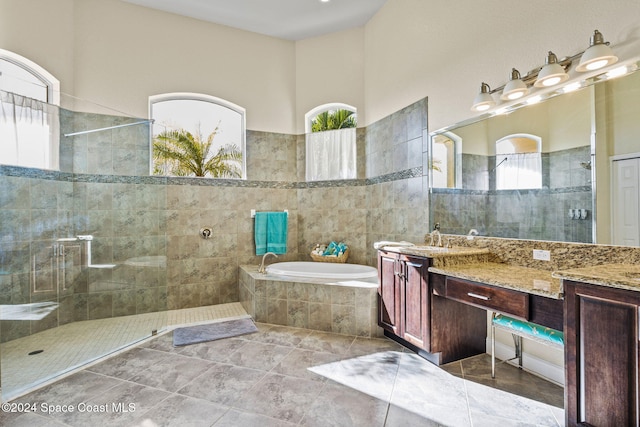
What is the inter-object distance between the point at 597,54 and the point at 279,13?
140 inches

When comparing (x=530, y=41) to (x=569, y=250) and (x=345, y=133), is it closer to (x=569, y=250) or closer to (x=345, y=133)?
(x=569, y=250)

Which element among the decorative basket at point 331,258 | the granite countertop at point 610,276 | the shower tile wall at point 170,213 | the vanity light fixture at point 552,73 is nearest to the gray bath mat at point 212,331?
the shower tile wall at point 170,213

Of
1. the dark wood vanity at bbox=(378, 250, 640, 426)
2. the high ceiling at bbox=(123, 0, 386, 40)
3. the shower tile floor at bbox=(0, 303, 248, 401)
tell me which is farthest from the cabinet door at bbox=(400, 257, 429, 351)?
the high ceiling at bbox=(123, 0, 386, 40)

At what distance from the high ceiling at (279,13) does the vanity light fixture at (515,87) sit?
2.37 m

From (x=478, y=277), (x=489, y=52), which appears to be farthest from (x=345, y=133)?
(x=478, y=277)

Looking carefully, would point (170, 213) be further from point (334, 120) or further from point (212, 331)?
point (334, 120)

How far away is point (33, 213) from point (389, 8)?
14.6 feet

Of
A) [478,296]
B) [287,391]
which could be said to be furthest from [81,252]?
[478,296]

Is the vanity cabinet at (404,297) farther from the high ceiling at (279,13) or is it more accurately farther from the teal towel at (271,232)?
the high ceiling at (279,13)

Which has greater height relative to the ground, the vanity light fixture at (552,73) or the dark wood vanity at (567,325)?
the vanity light fixture at (552,73)

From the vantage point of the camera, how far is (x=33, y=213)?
2.78 meters

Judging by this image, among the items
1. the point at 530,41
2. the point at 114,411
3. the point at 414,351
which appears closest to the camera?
the point at 114,411

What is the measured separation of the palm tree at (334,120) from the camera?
4.53m

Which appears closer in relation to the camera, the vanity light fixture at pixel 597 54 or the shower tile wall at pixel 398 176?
the vanity light fixture at pixel 597 54
